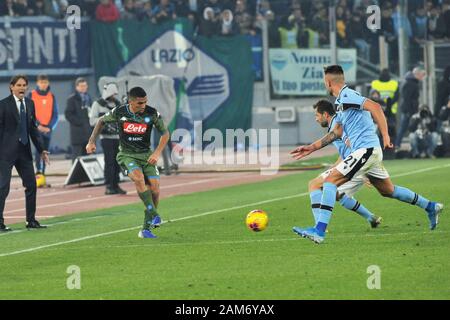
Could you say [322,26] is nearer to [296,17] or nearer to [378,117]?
[296,17]

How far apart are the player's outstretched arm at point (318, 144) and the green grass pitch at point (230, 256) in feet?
3.47

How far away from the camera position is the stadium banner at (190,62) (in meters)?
37.7

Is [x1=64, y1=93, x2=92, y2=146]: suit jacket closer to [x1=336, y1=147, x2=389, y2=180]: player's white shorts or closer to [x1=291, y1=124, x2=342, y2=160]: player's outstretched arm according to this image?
[x1=291, y1=124, x2=342, y2=160]: player's outstretched arm

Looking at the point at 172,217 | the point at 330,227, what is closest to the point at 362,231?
the point at 330,227

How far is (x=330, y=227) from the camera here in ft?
55.6

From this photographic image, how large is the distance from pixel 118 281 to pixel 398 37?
25717 millimetres

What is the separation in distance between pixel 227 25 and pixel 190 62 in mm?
1815

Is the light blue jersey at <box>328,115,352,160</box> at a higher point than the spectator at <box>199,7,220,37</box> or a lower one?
higher

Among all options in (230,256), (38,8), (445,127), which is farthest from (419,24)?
(230,256)

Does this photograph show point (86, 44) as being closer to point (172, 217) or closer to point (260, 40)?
point (260, 40)

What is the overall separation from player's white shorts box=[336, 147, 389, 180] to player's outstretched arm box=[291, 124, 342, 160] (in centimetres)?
36

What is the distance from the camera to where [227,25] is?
38781mm

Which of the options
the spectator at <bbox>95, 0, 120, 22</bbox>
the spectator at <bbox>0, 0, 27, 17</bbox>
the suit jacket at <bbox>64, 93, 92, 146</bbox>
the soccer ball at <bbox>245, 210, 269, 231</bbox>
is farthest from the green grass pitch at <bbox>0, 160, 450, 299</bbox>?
the spectator at <bbox>95, 0, 120, 22</bbox>

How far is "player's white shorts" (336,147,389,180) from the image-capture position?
1498 centimetres
